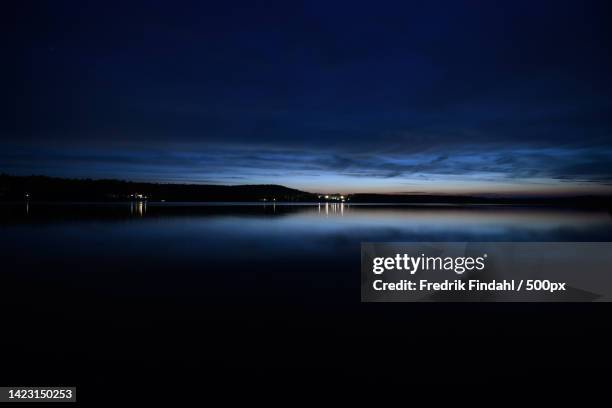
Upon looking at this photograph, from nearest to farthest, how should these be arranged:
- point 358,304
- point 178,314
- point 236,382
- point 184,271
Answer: point 236,382
point 178,314
point 358,304
point 184,271

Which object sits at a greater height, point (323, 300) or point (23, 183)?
point (23, 183)

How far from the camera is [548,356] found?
5.21 meters

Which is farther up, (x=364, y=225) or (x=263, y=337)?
(x=364, y=225)

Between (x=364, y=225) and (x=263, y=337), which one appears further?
(x=364, y=225)

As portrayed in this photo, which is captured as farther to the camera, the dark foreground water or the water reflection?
the water reflection

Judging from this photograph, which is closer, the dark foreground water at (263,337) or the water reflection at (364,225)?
the dark foreground water at (263,337)

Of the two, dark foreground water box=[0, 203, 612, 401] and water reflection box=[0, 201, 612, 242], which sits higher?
water reflection box=[0, 201, 612, 242]

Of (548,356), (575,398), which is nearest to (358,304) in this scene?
(548,356)

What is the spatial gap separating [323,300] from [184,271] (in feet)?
17.6

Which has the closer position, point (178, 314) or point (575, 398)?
point (575, 398)

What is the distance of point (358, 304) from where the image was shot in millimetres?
7785

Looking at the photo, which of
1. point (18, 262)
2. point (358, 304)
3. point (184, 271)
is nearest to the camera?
point (358, 304)

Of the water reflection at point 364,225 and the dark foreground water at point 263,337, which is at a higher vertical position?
the water reflection at point 364,225

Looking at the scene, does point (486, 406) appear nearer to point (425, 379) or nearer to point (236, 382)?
point (425, 379)
